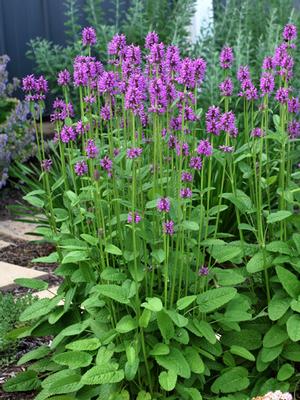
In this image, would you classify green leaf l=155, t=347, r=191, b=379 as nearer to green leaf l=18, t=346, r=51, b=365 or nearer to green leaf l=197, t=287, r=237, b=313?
green leaf l=197, t=287, r=237, b=313

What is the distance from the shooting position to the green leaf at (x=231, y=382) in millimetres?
2598

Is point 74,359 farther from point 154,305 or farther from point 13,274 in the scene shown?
point 13,274

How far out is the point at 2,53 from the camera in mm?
6605

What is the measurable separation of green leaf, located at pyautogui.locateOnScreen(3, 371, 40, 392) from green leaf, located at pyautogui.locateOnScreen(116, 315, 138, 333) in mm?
530

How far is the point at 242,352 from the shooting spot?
8.46 feet

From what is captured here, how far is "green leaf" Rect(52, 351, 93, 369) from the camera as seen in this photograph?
253cm

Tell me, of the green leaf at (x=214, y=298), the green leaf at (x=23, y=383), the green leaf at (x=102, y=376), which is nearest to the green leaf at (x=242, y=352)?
the green leaf at (x=214, y=298)

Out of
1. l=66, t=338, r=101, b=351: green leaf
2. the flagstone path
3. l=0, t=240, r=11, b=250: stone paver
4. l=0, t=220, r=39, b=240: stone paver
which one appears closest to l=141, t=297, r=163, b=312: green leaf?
l=66, t=338, r=101, b=351: green leaf

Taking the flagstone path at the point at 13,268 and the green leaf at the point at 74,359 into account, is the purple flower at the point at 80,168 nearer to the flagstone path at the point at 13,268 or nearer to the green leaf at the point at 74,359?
the green leaf at the point at 74,359

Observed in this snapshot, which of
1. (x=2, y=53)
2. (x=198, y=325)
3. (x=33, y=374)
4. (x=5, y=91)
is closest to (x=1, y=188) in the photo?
(x=5, y=91)

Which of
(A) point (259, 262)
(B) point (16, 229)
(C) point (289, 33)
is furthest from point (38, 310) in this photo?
(B) point (16, 229)

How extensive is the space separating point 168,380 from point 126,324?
8.4 inches

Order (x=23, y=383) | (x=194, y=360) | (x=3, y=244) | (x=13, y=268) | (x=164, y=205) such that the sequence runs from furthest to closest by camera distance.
Answer: (x=3, y=244)
(x=13, y=268)
(x=23, y=383)
(x=194, y=360)
(x=164, y=205)

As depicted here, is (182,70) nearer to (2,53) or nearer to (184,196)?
(184,196)
